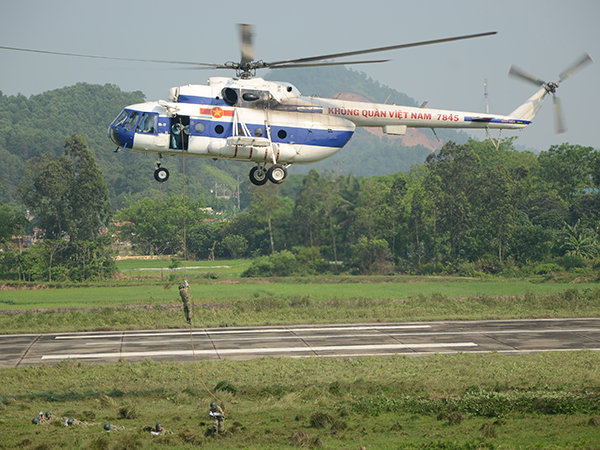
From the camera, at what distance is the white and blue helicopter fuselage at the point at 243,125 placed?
22.5 m

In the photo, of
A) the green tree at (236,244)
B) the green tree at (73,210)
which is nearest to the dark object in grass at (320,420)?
the green tree at (73,210)

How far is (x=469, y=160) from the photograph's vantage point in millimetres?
74000

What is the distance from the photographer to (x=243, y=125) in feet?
74.7

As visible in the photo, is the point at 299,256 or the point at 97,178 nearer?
the point at 97,178

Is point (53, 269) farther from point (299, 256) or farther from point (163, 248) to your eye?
point (299, 256)

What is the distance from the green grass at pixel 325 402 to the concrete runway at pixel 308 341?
2100mm

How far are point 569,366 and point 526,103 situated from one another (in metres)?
12.3

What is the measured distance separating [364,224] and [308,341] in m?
44.2

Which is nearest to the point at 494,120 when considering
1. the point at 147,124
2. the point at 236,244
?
the point at 147,124

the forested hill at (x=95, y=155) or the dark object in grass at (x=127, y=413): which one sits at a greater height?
the forested hill at (x=95, y=155)

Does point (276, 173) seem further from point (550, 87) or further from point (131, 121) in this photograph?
point (550, 87)

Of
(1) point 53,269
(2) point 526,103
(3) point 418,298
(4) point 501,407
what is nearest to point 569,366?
(4) point 501,407

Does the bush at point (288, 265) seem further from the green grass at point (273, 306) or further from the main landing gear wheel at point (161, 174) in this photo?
the main landing gear wheel at point (161, 174)

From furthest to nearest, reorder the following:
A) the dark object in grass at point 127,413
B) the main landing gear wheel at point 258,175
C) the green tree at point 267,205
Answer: the green tree at point 267,205
the main landing gear wheel at point 258,175
the dark object in grass at point 127,413
